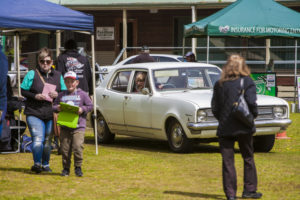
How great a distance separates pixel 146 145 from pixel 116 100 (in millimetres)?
1129

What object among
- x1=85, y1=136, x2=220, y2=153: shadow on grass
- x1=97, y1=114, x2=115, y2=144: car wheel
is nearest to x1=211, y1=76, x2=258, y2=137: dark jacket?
x1=85, y1=136, x2=220, y2=153: shadow on grass

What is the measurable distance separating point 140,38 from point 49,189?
23.1 meters

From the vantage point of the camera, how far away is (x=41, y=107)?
387 inches

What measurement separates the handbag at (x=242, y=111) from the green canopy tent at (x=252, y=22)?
31.3ft

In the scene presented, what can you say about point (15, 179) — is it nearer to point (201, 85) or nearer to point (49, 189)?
point (49, 189)

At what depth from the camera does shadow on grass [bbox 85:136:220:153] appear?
504 inches

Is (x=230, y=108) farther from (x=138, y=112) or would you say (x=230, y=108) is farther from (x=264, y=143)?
(x=138, y=112)

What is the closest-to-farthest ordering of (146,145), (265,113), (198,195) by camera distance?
(198,195) → (265,113) → (146,145)

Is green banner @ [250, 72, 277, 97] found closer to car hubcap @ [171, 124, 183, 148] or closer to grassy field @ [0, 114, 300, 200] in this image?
grassy field @ [0, 114, 300, 200]

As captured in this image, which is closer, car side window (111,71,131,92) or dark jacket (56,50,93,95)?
dark jacket (56,50,93,95)

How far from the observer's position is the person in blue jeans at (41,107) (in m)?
9.73

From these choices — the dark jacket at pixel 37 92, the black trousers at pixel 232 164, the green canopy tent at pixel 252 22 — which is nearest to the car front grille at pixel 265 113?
the dark jacket at pixel 37 92

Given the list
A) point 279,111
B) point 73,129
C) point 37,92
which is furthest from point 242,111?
point 279,111

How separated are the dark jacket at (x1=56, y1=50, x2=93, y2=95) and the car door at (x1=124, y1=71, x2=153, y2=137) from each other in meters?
1.18
